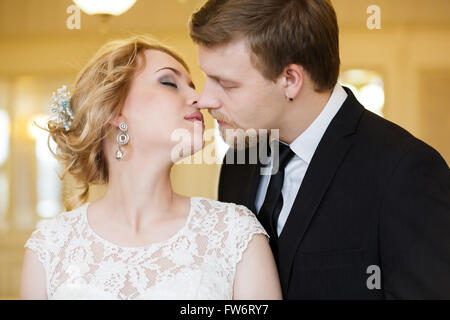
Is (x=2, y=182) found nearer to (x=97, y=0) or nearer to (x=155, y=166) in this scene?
(x=97, y=0)

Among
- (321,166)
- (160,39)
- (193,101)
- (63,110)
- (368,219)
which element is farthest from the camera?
(160,39)

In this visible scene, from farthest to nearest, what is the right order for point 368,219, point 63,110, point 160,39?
point 160,39, point 63,110, point 368,219

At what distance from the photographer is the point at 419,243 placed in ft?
5.33

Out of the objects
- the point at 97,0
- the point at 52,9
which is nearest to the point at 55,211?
the point at 52,9

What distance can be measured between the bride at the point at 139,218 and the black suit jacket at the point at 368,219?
141 millimetres

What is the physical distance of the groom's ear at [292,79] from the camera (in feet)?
6.64

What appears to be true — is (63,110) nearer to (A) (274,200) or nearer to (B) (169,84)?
(B) (169,84)

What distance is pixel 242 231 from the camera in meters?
1.86

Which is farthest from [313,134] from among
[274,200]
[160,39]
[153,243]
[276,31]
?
[160,39]

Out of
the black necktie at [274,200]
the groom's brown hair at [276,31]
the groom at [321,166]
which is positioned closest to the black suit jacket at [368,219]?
the groom at [321,166]

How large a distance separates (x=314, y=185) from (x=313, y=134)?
9.6 inches

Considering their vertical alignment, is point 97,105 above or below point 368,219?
above

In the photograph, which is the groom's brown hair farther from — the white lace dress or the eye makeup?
the white lace dress

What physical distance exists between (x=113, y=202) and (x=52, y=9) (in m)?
5.20
